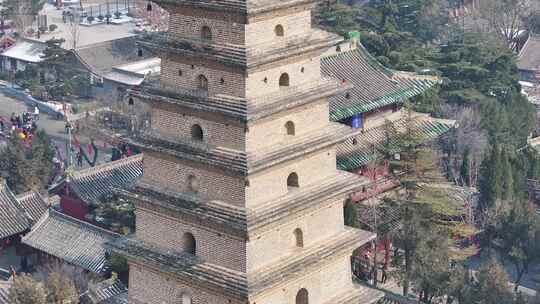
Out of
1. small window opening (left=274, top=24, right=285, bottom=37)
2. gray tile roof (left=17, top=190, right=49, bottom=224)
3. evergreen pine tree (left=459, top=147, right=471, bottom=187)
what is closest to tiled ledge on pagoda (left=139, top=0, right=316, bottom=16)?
small window opening (left=274, top=24, right=285, bottom=37)

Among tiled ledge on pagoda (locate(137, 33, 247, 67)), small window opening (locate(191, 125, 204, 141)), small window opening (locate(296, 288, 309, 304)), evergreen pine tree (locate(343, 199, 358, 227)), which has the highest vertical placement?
tiled ledge on pagoda (locate(137, 33, 247, 67))

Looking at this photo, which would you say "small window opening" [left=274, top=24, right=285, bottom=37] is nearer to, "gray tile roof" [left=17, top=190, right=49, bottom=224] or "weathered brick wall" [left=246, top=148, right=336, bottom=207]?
"weathered brick wall" [left=246, top=148, right=336, bottom=207]

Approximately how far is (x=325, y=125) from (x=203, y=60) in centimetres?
308

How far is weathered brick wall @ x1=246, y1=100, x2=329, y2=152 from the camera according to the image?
26.1m

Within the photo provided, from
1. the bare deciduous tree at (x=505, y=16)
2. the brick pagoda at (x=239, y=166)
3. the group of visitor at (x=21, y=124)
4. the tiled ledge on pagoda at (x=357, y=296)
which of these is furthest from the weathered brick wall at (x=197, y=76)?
the bare deciduous tree at (x=505, y=16)

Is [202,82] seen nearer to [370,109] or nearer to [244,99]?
[244,99]

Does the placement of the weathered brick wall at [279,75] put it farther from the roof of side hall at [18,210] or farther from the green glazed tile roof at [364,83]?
the roof of side hall at [18,210]

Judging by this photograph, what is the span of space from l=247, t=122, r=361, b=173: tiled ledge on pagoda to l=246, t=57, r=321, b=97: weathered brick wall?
3.56 feet

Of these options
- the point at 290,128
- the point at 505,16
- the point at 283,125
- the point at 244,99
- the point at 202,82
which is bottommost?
the point at 505,16

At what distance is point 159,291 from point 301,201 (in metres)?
3.67

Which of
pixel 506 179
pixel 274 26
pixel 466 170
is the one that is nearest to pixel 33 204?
pixel 466 170

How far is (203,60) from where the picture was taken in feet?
86.7

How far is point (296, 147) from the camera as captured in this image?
2673 cm

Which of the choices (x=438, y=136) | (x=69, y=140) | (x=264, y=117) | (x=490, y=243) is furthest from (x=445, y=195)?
(x=69, y=140)
